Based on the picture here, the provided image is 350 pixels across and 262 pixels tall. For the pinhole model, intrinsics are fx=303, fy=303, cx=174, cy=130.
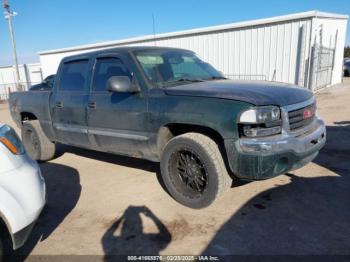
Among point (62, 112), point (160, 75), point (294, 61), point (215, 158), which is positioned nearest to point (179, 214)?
point (215, 158)

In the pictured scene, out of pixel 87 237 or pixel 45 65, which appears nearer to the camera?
pixel 87 237

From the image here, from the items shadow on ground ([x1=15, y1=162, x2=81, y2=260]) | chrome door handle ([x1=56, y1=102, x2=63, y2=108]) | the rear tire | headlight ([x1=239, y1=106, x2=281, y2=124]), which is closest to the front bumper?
headlight ([x1=239, y1=106, x2=281, y2=124])

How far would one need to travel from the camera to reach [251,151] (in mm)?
3008

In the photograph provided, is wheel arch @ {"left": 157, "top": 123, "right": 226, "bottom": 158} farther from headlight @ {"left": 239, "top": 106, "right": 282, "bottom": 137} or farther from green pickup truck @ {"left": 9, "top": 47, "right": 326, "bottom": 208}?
headlight @ {"left": 239, "top": 106, "right": 282, "bottom": 137}

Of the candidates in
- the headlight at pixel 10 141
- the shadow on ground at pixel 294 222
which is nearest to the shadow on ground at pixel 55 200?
the headlight at pixel 10 141

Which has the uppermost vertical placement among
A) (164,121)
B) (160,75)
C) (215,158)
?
(160,75)

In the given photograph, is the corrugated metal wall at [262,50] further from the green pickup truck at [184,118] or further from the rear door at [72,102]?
the rear door at [72,102]

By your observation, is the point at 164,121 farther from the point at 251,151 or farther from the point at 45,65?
the point at 45,65

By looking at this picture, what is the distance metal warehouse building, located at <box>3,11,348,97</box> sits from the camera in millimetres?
12195

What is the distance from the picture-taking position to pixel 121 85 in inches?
A: 147

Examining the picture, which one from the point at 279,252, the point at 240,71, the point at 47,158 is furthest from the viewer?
the point at 240,71

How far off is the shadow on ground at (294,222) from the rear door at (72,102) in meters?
2.71

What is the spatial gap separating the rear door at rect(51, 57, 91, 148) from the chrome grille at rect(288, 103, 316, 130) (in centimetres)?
287

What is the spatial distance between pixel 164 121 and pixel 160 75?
0.73 metres
